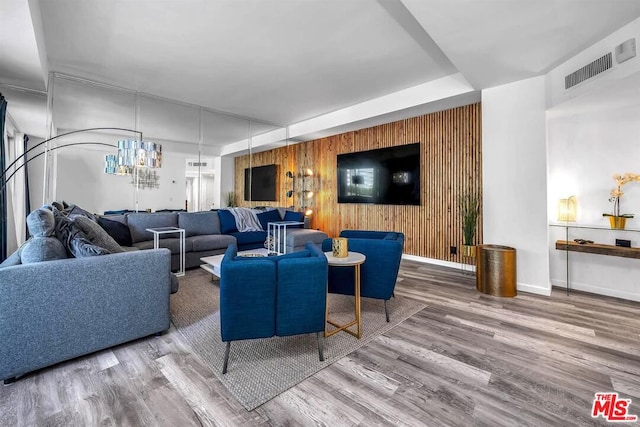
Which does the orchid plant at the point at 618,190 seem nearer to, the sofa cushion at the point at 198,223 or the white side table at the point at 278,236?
the white side table at the point at 278,236

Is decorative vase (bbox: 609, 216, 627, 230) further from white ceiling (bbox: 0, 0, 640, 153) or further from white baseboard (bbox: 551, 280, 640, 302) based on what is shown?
white ceiling (bbox: 0, 0, 640, 153)

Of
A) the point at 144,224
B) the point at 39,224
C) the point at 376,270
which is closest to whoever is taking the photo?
the point at 39,224

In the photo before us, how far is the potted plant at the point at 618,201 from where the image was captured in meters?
3.03

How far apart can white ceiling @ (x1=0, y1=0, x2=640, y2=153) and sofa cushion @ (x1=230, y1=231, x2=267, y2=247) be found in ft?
8.02

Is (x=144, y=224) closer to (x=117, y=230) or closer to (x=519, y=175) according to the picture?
(x=117, y=230)

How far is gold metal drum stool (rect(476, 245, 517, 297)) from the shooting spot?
316 cm

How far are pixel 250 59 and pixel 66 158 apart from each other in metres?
4.22

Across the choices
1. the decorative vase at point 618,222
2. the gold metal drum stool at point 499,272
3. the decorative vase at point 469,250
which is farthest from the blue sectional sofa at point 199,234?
the decorative vase at point 618,222

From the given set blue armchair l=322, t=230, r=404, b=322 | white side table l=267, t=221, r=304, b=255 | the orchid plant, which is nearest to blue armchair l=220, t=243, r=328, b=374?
blue armchair l=322, t=230, r=404, b=322

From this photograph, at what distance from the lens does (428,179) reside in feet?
15.4

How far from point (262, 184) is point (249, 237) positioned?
3.10 meters

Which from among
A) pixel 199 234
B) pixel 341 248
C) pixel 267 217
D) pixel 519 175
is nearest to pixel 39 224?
pixel 341 248

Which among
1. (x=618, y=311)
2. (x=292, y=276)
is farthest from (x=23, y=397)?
(x=618, y=311)

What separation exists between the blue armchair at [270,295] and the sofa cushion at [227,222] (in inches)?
133
